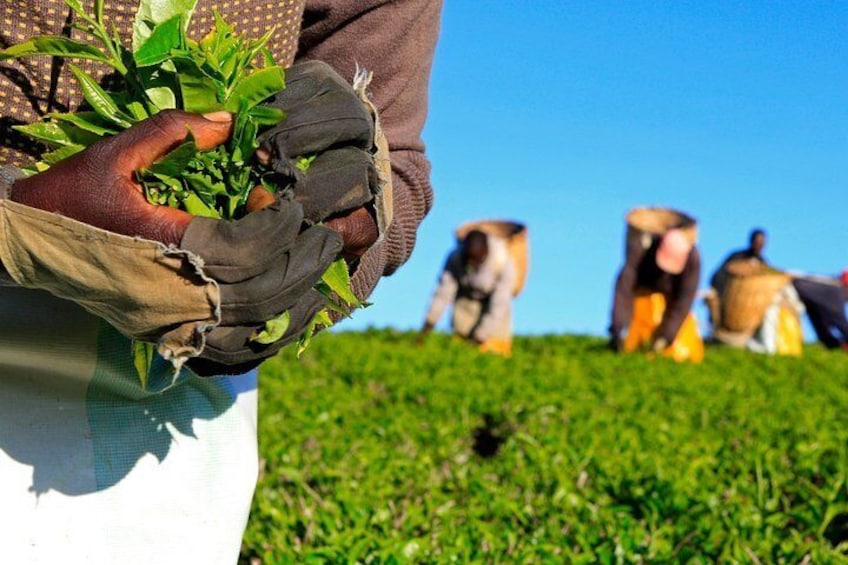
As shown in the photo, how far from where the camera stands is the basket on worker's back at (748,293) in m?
17.5

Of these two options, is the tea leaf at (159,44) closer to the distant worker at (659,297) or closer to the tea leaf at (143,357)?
the tea leaf at (143,357)

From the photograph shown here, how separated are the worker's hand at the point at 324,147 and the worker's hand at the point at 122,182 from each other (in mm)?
114

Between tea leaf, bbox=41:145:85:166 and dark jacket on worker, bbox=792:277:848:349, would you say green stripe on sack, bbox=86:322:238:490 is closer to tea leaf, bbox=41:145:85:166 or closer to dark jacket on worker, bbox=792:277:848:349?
tea leaf, bbox=41:145:85:166

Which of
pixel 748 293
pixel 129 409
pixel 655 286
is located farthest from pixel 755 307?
pixel 129 409

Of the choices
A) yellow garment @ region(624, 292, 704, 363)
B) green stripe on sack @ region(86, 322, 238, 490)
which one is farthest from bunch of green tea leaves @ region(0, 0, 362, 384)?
yellow garment @ region(624, 292, 704, 363)

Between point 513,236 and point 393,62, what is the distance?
1308 cm

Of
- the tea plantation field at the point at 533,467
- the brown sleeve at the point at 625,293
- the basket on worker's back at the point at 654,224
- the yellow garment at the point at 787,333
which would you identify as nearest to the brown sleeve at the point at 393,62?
the tea plantation field at the point at 533,467

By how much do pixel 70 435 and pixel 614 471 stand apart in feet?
10.2

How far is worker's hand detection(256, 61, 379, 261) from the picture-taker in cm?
177

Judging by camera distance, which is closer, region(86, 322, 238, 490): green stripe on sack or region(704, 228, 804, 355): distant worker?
region(86, 322, 238, 490): green stripe on sack

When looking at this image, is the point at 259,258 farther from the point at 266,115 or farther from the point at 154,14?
the point at 154,14

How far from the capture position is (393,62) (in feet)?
7.75

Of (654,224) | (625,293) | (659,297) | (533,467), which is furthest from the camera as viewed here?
(654,224)

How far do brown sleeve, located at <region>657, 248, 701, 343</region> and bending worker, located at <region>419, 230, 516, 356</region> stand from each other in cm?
177
